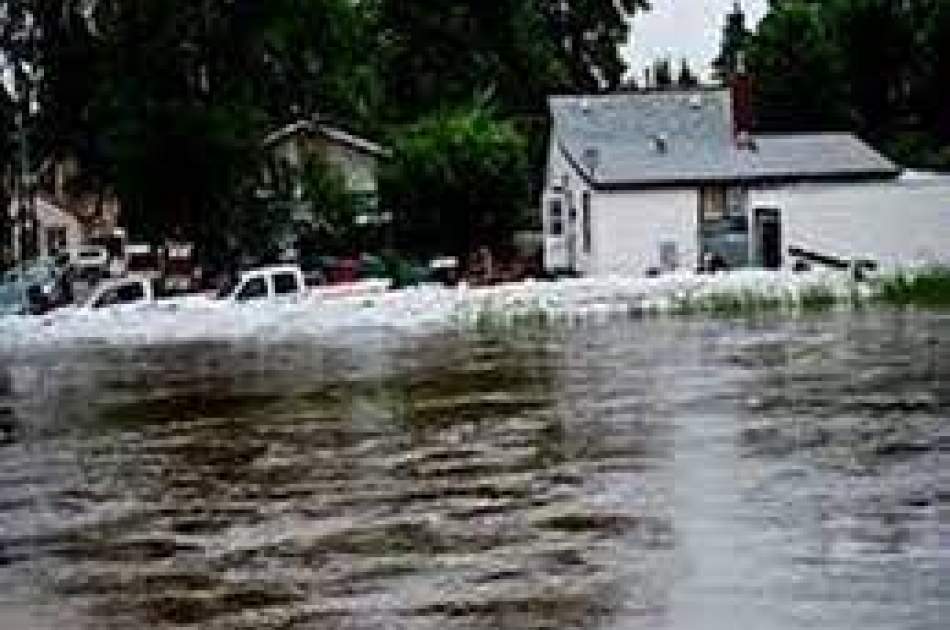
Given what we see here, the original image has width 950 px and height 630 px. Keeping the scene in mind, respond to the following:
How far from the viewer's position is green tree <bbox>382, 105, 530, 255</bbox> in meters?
59.8

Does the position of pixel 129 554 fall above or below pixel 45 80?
below

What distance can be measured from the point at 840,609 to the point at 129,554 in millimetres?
5042

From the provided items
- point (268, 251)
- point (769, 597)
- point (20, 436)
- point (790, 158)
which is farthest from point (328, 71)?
point (769, 597)

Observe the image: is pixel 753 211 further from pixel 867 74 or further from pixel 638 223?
pixel 867 74

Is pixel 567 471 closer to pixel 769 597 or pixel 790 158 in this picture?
pixel 769 597

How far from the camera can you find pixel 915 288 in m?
42.7

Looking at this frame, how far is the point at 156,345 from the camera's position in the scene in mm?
40562

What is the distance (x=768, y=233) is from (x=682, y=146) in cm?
394

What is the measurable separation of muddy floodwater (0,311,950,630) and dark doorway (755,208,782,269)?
27534mm

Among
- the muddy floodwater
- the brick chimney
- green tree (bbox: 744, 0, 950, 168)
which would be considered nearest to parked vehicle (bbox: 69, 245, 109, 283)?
the brick chimney

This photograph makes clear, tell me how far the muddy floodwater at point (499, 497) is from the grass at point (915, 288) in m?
11.2

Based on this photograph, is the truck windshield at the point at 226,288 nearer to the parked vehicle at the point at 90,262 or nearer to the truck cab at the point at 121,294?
the truck cab at the point at 121,294

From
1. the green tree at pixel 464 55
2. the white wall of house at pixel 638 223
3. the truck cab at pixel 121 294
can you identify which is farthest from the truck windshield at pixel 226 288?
the green tree at pixel 464 55

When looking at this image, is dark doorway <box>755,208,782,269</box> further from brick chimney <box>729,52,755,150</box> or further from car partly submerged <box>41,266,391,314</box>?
car partly submerged <box>41,266,391,314</box>
